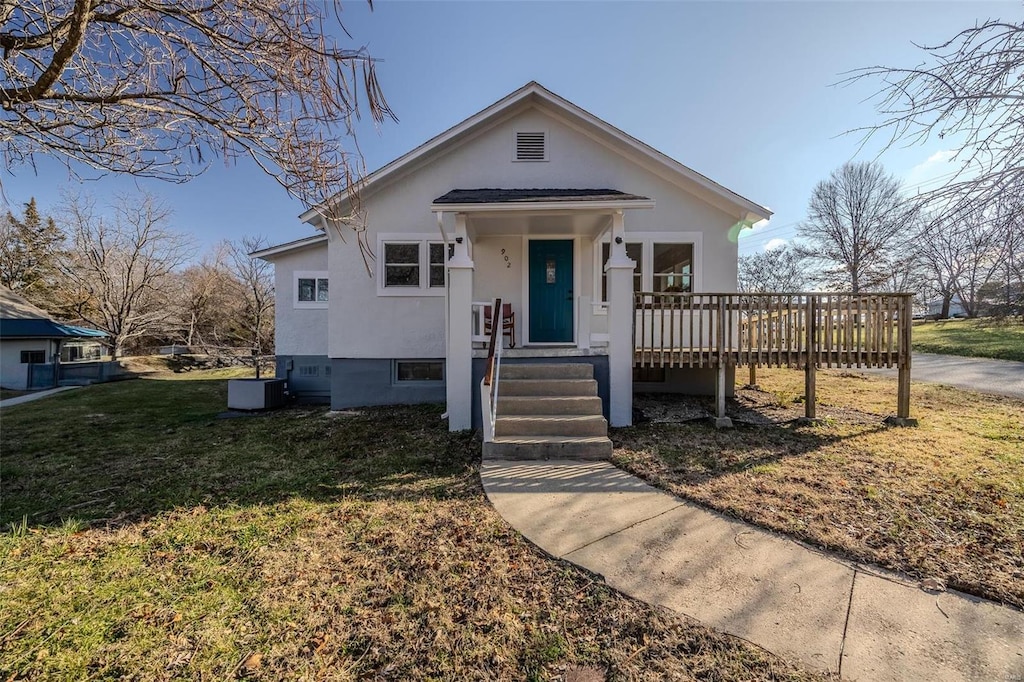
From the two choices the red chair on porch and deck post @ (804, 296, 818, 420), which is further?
the red chair on porch

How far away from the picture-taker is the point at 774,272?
120ft

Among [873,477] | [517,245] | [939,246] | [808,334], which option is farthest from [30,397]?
[939,246]

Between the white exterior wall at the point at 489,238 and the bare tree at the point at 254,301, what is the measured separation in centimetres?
1543

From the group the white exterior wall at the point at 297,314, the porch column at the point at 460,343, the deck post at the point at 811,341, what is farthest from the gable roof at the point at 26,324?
the deck post at the point at 811,341

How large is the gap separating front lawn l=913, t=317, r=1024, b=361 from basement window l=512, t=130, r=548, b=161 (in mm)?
19887

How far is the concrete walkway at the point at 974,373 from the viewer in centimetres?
1021

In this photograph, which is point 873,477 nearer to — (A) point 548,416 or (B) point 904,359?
(B) point 904,359

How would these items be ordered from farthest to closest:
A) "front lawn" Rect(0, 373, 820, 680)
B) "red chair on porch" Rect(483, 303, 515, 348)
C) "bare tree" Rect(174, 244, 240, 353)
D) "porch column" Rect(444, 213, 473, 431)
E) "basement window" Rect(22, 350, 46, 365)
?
1. "bare tree" Rect(174, 244, 240, 353)
2. "basement window" Rect(22, 350, 46, 365)
3. "red chair on porch" Rect(483, 303, 515, 348)
4. "porch column" Rect(444, 213, 473, 431)
5. "front lawn" Rect(0, 373, 820, 680)

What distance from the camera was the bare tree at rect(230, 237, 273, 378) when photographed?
2159cm

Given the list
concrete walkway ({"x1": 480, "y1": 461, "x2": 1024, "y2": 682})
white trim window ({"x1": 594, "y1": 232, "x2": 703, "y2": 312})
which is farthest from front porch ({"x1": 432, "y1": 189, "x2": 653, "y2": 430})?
concrete walkway ({"x1": 480, "y1": 461, "x2": 1024, "y2": 682})

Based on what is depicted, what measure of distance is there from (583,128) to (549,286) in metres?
3.50

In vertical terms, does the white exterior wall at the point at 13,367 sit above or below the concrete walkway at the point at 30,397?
above

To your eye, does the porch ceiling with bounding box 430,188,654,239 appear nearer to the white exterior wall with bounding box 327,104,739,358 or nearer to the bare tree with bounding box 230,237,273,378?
the white exterior wall with bounding box 327,104,739,358

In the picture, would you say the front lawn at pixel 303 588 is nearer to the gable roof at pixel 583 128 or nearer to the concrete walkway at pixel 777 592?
the concrete walkway at pixel 777 592
